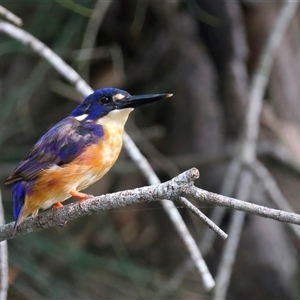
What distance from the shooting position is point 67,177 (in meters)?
1.92

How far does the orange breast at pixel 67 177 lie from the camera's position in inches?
75.0

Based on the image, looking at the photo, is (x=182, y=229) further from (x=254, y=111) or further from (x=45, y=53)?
(x=254, y=111)

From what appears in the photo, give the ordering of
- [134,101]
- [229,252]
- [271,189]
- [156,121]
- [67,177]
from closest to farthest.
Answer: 1. [67,177]
2. [134,101]
3. [229,252]
4. [271,189]
5. [156,121]

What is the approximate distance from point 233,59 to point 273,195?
3.42 ft

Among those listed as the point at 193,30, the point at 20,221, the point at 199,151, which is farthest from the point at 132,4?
the point at 20,221

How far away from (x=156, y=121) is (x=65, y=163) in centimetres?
197

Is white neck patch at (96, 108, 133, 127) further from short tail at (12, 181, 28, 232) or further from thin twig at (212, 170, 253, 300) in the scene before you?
thin twig at (212, 170, 253, 300)

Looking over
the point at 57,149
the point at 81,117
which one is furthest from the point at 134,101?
the point at 57,149

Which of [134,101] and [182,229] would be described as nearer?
[182,229]

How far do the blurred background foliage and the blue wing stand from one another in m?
0.97

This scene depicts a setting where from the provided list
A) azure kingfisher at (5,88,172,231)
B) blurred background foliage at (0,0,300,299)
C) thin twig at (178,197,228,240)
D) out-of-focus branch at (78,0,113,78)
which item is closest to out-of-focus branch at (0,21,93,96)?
azure kingfisher at (5,88,172,231)

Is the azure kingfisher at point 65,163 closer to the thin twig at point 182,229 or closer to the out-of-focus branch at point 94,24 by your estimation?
the thin twig at point 182,229

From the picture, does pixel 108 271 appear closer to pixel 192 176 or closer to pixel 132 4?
pixel 132 4

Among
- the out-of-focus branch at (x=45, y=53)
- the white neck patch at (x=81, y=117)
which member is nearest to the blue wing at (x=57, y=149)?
the white neck patch at (x=81, y=117)
